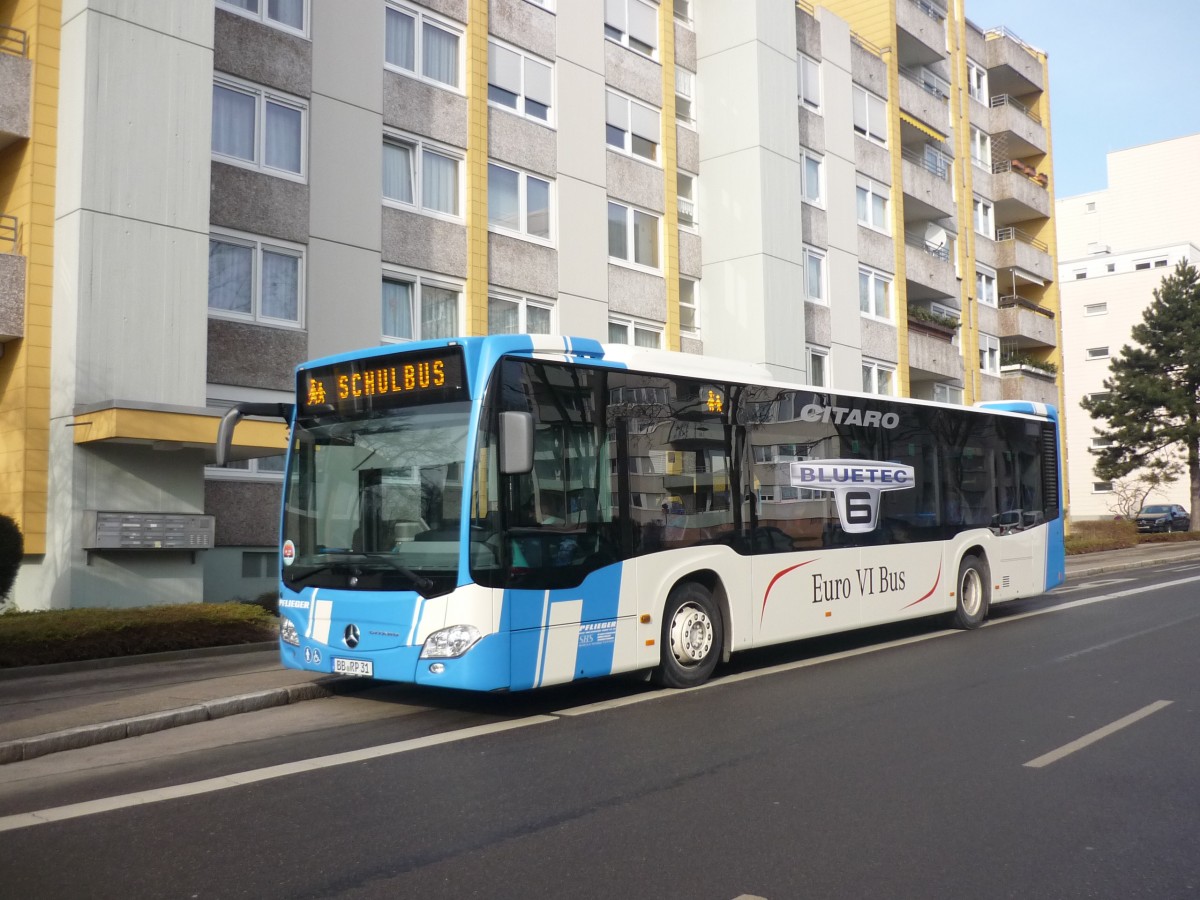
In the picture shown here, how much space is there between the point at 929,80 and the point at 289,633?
36623mm

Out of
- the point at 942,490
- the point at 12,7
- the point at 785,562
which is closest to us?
the point at 785,562

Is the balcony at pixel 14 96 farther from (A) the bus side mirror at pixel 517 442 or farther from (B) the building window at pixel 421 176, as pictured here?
(A) the bus side mirror at pixel 517 442

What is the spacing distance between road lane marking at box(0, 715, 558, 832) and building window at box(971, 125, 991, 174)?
39390 mm

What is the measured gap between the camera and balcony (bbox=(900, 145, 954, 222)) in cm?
3747

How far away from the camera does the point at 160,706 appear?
377 inches

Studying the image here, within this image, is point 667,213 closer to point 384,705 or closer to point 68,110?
point 68,110

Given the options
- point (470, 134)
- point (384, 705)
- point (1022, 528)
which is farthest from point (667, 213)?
point (384, 705)

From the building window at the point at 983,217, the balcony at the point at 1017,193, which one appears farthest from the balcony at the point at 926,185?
the balcony at the point at 1017,193

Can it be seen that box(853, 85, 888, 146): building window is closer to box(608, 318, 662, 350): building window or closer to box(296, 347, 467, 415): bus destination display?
box(608, 318, 662, 350): building window

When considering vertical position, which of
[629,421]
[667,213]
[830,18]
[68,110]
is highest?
[830,18]

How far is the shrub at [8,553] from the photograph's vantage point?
14042mm

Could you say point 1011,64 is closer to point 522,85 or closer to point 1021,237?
point 1021,237

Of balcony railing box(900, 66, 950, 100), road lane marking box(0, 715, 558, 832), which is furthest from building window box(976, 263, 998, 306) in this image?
road lane marking box(0, 715, 558, 832)

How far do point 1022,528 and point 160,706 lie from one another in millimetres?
11927
